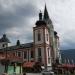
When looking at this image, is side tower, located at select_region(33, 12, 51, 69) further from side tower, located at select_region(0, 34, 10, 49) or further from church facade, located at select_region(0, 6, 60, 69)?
side tower, located at select_region(0, 34, 10, 49)

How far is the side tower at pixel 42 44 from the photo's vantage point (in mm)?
77125

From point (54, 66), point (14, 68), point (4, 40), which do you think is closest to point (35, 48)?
point (54, 66)

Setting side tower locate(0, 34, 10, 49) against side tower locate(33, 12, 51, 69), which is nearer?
side tower locate(33, 12, 51, 69)

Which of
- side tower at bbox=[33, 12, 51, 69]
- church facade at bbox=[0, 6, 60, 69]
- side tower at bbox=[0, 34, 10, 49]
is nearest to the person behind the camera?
side tower at bbox=[33, 12, 51, 69]

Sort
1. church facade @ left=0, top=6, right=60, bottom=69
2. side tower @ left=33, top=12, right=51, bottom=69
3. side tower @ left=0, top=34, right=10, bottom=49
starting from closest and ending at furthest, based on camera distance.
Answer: side tower @ left=33, top=12, right=51, bottom=69, church facade @ left=0, top=6, right=60, bottom=69, side tower @ left=0, top=34, right=10, bottom=49

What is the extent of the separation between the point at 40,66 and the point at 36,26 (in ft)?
52.0

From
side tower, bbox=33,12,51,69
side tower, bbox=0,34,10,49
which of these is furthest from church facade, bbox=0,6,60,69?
side tower, bbox=0,34,10,49

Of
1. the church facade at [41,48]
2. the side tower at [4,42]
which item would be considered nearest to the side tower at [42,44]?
the church facade at [41,48]

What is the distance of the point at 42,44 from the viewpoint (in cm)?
7819

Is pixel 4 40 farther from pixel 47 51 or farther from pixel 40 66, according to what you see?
pixel 40 66

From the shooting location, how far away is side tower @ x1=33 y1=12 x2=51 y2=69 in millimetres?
77125

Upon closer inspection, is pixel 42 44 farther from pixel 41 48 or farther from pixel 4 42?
pixel 4 42

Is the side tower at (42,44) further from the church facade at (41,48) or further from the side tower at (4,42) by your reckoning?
the side tower at (4,42)

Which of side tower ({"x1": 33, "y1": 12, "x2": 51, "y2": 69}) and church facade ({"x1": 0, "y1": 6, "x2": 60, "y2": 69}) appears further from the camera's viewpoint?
church facade ({"x1": 0, "y1": 6, "x2": 60, "y2": 69})
